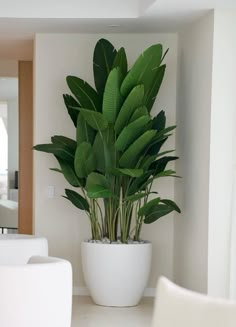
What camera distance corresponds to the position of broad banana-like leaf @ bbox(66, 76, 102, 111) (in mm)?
→ 5953

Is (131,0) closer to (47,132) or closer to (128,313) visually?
(47,132)

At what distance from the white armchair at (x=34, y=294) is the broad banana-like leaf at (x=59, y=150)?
2.25 meters

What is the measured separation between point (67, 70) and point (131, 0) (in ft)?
3.62

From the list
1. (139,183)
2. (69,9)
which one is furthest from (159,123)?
(69,9)

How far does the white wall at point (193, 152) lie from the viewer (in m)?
5.38

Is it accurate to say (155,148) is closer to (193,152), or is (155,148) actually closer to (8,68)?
(193,152)

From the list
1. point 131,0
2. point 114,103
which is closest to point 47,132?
point 114,103

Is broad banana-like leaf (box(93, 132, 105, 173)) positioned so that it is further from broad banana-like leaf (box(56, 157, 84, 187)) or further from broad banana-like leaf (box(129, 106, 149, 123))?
broad banana-like leaf (box(129, 106, 149, 123))

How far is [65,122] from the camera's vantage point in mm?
6512

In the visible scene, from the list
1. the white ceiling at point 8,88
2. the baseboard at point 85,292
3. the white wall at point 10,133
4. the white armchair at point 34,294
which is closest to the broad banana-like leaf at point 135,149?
the baseboard at point 85,292

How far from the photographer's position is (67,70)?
650cm

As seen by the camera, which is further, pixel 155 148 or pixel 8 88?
pixel 8 88

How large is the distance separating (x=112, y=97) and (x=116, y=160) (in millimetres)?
520

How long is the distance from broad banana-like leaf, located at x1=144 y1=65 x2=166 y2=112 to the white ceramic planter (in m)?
1.17
